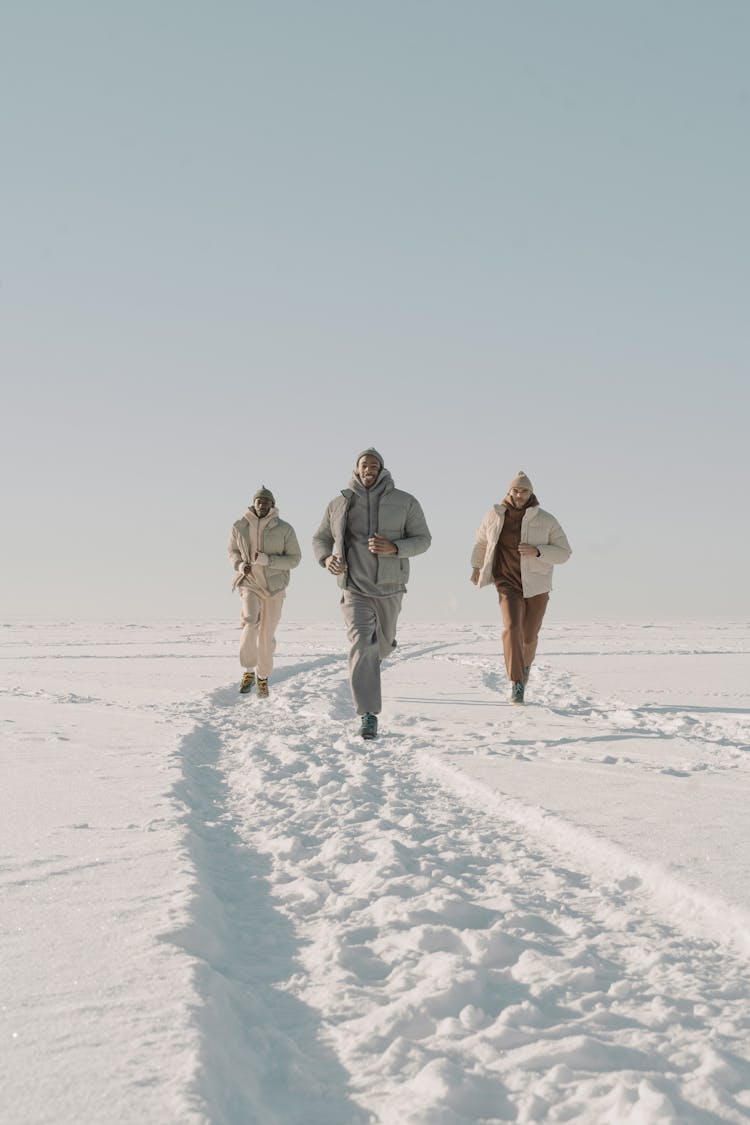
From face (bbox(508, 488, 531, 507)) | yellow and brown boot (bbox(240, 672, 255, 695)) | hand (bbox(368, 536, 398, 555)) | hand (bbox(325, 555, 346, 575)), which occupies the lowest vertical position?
yellow and brown boot (bbox(240, 672, 255, 695))

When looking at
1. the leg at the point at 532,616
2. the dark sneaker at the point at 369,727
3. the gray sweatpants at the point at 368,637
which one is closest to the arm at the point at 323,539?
the gray sweatpants at the point at 368,637

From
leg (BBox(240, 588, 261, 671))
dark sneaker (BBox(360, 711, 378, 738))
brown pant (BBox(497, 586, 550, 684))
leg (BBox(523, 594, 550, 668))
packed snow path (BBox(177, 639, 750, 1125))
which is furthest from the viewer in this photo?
leg (BBox(240, 588, 261, 671))

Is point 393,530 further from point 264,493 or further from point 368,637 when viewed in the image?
point 264,493

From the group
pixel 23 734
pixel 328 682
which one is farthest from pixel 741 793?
pixel 328 682

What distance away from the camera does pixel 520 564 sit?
974cm

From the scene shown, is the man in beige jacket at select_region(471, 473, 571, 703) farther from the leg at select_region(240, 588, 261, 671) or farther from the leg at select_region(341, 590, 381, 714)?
the leg at select_region(240, 588, 261, 671)

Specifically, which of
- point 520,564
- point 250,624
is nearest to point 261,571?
point 250,624

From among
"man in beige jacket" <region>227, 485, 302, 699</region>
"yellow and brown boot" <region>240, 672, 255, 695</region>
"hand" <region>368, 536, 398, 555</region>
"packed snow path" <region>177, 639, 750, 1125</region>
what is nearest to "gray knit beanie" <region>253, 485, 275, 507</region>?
"man in beige jacket" <region>227, 485, 302, 699</region>

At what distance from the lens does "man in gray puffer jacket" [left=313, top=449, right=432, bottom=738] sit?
25.5ft

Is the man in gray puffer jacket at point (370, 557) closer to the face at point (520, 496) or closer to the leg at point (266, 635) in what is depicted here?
the face at point (520, 496)

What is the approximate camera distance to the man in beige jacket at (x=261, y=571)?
11.2 meters

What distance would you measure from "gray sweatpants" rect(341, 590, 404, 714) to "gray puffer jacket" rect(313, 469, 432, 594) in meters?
0.15

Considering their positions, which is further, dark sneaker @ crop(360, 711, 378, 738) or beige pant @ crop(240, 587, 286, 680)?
beige pant @ crop(240, 587, 286, 680)

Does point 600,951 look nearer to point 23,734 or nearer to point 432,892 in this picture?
point 432,892
